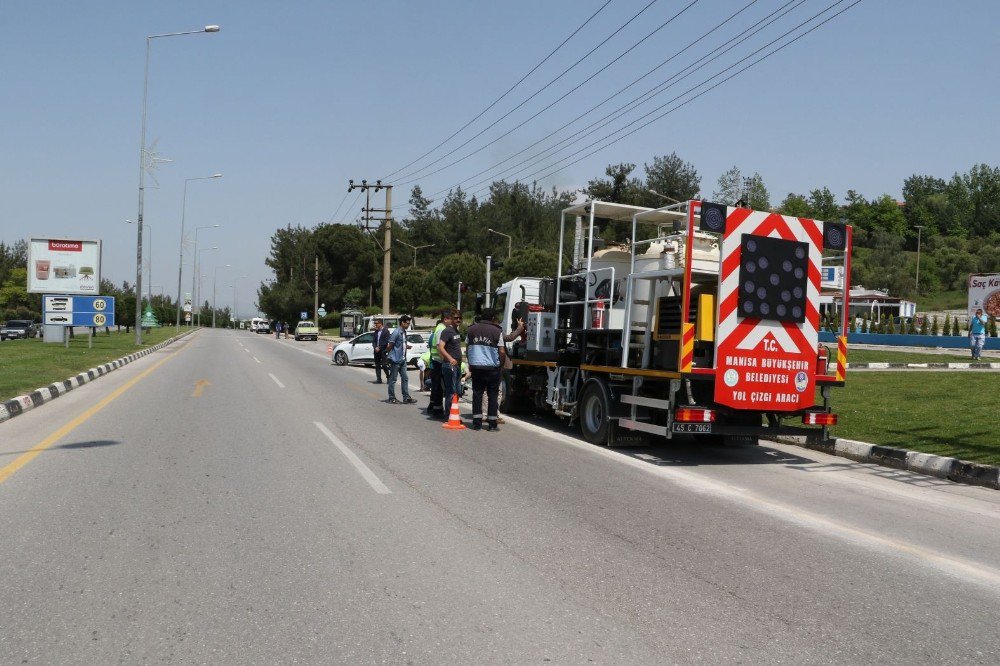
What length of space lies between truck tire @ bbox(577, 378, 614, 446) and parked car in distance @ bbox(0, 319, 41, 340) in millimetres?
55119

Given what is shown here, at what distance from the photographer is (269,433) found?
10.9 metres

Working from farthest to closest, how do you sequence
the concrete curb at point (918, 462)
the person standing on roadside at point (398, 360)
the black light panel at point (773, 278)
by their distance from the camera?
the person standing on roadside at point (398, 360)
the black light panel at point (773, 278)
the concrete curb at point (918, 462)

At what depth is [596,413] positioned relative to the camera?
11.1 m

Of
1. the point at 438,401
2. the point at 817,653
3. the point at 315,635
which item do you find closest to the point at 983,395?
the point at 438,401

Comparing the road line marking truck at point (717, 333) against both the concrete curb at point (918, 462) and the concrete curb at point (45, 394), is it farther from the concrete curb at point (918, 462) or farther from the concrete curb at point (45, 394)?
the concrete curb at point (45, 394)

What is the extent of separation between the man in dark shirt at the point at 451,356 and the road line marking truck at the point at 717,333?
2.46 m

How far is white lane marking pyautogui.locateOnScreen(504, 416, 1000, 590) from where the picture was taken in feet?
17.4

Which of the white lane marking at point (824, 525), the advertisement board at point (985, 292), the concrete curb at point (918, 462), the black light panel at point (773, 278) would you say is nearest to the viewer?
the white lane marking at point (824, 525)

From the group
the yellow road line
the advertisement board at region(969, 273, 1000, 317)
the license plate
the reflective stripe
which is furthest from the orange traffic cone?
the advertisement board at region(969, 273, 1000, 317)

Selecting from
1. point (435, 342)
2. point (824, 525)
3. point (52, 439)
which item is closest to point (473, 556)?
point (824, 525)

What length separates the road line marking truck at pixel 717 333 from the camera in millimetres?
9453

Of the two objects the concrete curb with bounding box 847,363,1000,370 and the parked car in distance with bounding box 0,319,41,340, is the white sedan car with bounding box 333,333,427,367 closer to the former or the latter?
the concrete curb with bounding box 847,363,1000,370

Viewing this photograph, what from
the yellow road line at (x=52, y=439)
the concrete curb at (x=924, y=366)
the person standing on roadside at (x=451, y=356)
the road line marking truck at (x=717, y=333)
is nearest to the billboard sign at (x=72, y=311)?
the yellow road line at (x=52, y=439)

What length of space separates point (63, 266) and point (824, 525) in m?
40.1
